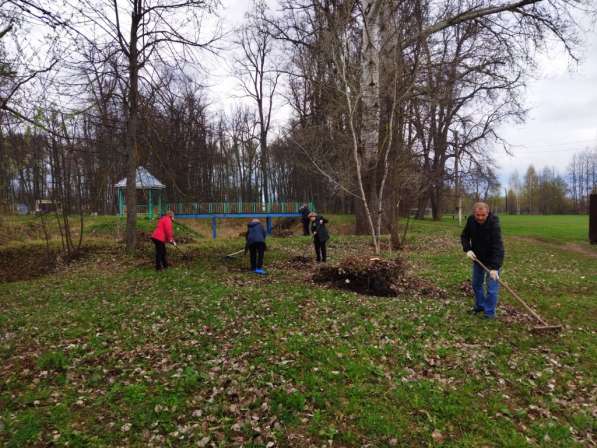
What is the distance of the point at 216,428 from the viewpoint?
12.4ft

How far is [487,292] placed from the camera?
6.73m

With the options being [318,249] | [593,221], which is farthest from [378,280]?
[593,221]

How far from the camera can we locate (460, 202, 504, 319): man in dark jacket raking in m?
6.46

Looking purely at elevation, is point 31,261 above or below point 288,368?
above

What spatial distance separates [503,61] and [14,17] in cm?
1760

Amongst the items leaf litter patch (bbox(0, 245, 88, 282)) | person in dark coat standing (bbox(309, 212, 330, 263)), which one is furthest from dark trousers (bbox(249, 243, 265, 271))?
leaf litter patch (bbox(0, 245, 88, 282))

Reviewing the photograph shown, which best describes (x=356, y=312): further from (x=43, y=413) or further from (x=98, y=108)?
(x=98, y=108)

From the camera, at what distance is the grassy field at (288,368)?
12.3 feet

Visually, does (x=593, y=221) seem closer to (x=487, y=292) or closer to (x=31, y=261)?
(x=487, y=292)

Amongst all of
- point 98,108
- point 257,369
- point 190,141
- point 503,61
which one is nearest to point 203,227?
point 190,141

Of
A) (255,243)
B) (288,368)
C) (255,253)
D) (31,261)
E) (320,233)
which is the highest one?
(320,233)

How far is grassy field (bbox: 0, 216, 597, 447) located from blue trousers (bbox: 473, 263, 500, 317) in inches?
11.3

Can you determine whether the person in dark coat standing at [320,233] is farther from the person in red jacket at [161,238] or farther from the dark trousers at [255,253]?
the person in red jacket at [161,238]

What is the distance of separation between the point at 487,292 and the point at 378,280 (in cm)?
240
